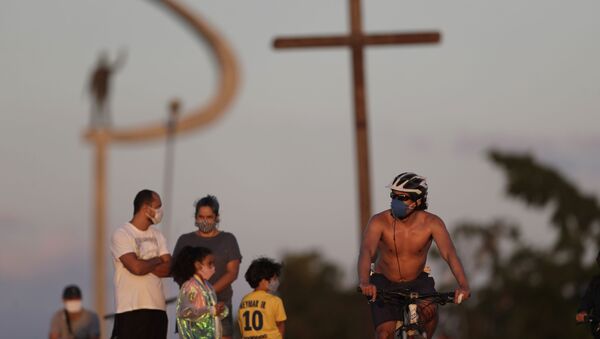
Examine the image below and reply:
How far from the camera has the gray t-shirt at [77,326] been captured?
17344 mm

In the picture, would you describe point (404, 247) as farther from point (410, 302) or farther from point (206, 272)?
point (206, 272)

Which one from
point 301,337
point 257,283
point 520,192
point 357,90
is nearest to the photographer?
point 257,283

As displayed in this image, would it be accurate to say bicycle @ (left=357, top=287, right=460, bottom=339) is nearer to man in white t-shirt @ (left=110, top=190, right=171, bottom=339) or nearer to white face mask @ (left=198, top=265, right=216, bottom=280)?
white face mask @ (left=198, top=265, right=216, bottom=280)

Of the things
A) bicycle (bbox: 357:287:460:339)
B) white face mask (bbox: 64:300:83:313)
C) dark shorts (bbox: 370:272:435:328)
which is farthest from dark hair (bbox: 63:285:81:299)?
bicycle (bbox: 357:287:460:339)

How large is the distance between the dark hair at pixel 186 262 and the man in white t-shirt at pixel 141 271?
277 mm

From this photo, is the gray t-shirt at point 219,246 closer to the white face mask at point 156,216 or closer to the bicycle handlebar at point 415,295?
the white face mask at point 156,216

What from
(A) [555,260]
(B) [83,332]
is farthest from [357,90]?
(A) [555,260]

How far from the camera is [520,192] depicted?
2522 inches

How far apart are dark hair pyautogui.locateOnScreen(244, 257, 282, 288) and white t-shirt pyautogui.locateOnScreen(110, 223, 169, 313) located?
84 centimetres

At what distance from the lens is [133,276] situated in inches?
559

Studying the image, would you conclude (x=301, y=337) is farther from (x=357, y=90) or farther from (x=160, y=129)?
(x=357, y=90)

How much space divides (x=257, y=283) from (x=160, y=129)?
5178 cm

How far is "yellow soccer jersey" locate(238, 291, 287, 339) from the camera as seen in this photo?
46.2 ft

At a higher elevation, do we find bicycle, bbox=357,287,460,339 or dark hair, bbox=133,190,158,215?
dark hair, bbox=133,190,158,215
